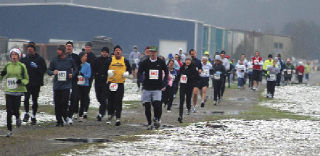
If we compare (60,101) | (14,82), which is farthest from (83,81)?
(14,82)

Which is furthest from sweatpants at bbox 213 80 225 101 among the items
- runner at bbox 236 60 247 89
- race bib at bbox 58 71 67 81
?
runner at bbox 236 60 247 89

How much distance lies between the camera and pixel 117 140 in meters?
12.7

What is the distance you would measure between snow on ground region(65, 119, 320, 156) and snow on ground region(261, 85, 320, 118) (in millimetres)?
5863

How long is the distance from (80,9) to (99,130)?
194 feet

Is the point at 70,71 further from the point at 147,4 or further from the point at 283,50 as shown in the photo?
the point at 147,4

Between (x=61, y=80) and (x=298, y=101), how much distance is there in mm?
16239

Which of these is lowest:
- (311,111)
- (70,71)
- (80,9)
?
(311,111)

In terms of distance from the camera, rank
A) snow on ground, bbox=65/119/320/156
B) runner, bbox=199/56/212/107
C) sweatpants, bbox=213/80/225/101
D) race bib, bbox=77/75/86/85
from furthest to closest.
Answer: sweatpants, bbox=213/80/225/101 → runner, bbox=199/56/212/107 → race bib, bbox=77/75/86/85 → snow on ground, bbox=65/119/320/156

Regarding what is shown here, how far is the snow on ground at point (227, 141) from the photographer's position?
11.3m

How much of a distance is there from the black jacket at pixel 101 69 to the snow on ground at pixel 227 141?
2.61m

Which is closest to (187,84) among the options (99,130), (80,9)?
(99,130)

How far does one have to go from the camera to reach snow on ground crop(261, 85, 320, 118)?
78.2 ft

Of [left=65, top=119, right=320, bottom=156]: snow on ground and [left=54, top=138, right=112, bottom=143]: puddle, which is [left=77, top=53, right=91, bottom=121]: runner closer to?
[left=65, top=119, right=320, bottom=156]: snow on ground

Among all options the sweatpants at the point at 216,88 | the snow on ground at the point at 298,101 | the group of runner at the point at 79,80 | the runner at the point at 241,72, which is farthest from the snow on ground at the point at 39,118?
the runner at the point at 241,72
